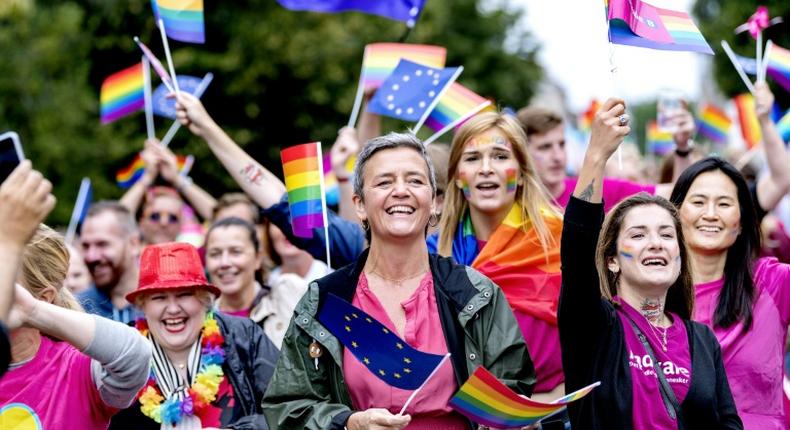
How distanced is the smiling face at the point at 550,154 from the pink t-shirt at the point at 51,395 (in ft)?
9.55

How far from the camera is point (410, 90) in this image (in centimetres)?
679

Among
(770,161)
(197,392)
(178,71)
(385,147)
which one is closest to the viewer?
(385,147)

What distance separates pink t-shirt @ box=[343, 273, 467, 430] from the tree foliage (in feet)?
41.3

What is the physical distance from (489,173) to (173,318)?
1.52m

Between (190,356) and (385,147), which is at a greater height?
(385,147)

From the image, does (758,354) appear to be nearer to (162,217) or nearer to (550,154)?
(550,154)

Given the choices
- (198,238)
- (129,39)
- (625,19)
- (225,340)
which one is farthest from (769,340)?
(129,39)

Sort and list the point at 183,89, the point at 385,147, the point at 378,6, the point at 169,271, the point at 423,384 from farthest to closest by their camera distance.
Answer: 1. the point at 183,89
2. the point at 378,6
3. the point at 169,271
4. the point at 385,147
5. the point at 423,384

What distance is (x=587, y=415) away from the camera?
4.21 meters

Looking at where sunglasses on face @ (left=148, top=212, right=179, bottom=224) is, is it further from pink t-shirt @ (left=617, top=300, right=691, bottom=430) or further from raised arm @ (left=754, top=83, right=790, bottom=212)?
pink t-shirt @ (left=617, top=300, right=691, bottom=430)

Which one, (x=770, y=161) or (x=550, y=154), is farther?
(x=550, y=154)

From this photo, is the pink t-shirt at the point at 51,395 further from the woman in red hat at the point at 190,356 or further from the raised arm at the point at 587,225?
the raised arm at the point at 587,225

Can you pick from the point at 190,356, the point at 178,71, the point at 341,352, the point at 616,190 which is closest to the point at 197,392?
the point at 190,356

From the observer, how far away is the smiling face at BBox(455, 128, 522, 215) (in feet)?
17.9
